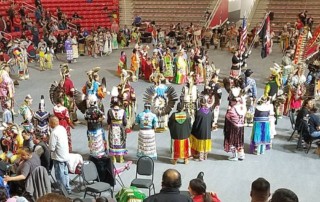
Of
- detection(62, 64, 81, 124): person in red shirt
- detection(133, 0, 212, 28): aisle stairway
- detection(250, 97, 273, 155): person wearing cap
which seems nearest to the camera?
detection(250, 97, 273, 155): person wearing cap

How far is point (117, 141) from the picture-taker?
26.6 ft

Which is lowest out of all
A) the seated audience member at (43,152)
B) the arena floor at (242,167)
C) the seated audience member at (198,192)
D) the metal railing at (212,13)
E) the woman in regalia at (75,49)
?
the arena floor at (242,167)

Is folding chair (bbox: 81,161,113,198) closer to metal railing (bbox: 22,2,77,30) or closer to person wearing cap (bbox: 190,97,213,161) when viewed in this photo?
person wearing cap (bbox: 190,97,213,161)

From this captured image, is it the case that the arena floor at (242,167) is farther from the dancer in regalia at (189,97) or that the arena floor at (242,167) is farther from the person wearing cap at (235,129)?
the dancer in regalia at (189,97)

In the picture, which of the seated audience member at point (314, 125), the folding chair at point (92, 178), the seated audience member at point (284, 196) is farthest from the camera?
the seated audience member at point (314, 125)

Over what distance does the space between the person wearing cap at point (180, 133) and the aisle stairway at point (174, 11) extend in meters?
15.0

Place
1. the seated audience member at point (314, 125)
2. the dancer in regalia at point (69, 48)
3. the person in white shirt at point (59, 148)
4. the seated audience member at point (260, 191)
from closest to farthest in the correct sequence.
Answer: the seated audience member at point (260, 191)
the person in white shirt at point (59, 148)
the seated audience member at point (314, 125)
the dancer in regalia at point (69, 48)

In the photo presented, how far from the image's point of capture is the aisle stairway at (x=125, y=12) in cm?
2341

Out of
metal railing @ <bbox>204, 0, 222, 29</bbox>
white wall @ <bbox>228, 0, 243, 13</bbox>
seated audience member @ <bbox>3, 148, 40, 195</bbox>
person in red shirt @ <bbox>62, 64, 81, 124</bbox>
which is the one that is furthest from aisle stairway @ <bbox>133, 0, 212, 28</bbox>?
seated audience member @ <bbox>3, 148, 40, 195</bbox>

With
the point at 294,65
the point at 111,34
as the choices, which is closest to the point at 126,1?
the point at 111,34

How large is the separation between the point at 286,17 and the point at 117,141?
14790 millimetres

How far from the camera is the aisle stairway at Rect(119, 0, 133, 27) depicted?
76.8 ft

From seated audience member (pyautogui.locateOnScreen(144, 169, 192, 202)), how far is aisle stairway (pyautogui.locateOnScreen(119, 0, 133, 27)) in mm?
19672

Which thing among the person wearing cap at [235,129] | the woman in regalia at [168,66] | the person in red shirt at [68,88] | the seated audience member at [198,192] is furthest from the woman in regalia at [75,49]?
the seated audience member at [198,192]
